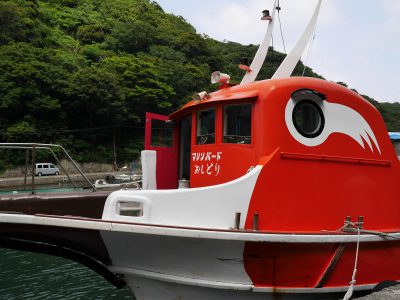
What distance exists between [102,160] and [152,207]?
2999cm

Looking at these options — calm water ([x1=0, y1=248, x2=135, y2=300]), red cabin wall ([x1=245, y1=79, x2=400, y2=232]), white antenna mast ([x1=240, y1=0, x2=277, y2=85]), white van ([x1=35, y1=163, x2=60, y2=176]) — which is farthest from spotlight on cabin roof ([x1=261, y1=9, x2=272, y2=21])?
white van ([x1=35, y1=163, x2=60, y2=176])

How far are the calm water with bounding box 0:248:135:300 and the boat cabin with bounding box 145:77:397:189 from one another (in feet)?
14.6

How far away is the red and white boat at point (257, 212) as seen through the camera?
4.61m

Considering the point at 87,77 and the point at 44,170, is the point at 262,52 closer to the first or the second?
the point at 44,170

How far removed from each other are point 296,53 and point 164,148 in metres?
2.63

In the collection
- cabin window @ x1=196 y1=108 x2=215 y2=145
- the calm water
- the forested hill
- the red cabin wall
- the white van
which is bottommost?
the calm water

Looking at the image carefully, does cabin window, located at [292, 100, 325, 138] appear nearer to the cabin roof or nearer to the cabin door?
the cabin roof

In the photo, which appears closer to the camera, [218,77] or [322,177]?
[322,177]

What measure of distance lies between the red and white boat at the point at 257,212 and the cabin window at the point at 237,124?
0.04 ft

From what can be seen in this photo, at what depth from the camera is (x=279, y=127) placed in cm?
505

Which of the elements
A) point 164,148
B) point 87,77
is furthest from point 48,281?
point 87,77

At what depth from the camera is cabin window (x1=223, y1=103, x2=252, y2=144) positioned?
524 cm

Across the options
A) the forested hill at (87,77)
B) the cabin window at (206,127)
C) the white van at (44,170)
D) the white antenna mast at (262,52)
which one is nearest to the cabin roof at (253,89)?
the cabin window at (206,127)

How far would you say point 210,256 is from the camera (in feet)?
15.2
